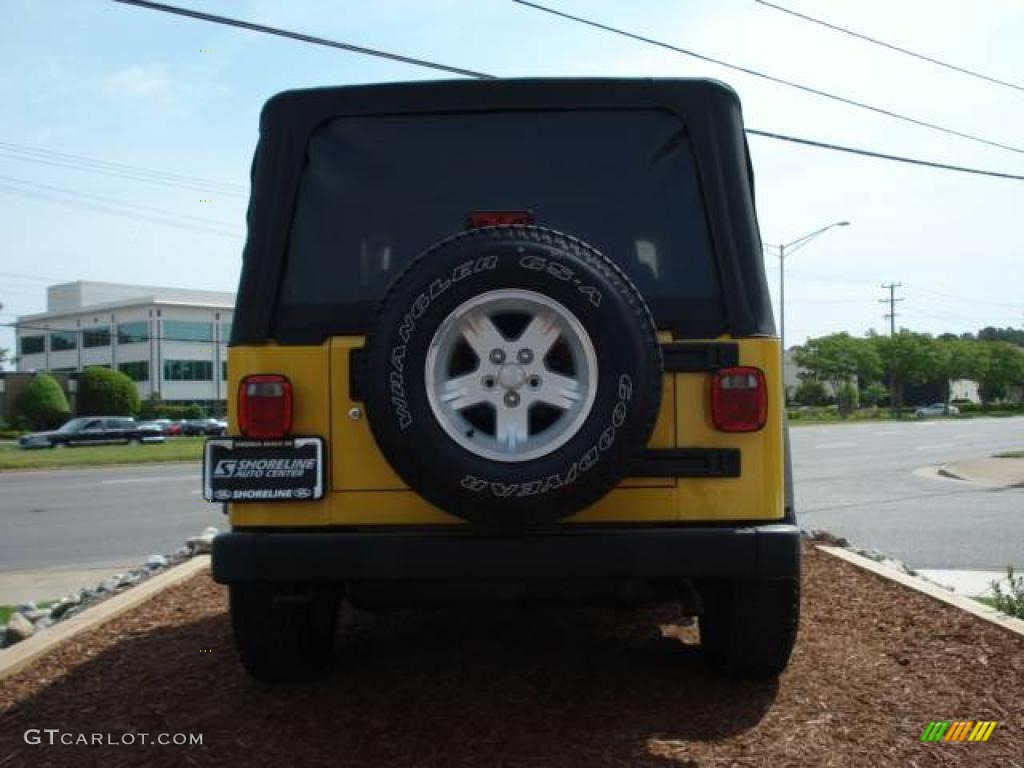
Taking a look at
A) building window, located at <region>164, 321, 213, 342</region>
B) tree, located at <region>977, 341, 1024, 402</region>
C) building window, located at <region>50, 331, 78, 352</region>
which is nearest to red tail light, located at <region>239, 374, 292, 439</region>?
building window, located at <region>164, 321, 213, 342</region>

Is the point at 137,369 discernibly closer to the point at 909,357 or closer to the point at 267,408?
the point at 909,357

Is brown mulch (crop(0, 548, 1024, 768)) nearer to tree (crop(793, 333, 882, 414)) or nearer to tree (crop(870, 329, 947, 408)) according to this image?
tree (crop(793, 333, 882, 414))

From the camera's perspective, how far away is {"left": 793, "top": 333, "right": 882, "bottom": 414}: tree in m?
88.2

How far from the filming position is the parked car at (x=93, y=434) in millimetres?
38375

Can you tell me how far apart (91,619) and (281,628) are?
6.74ft

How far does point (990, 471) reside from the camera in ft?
66.0

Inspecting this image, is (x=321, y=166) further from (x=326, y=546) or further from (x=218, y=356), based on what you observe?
(x=218, y=356)

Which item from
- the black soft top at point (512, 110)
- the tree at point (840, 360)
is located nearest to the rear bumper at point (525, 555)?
the black soft top at point (512, 110)

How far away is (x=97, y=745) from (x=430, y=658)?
145cm

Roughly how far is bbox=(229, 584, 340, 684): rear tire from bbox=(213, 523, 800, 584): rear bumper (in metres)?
0.29

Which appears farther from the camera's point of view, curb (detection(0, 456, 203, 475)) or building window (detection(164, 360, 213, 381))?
building window (detection(164, 360, 213, 381))

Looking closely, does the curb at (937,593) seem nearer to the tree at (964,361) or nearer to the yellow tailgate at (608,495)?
the yellow tailgate at (608,495)

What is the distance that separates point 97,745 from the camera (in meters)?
3.61

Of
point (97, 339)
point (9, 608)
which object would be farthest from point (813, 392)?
point (9, 608)
